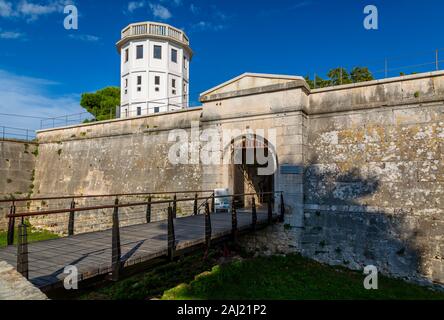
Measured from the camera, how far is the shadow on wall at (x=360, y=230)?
25.5 feet

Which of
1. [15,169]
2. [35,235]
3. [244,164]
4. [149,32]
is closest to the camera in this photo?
[244,164]

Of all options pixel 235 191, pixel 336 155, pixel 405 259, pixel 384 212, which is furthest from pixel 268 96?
pixel 405 259

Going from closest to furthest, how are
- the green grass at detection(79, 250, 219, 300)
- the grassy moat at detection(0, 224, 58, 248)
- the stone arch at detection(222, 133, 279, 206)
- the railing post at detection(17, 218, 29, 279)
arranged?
the railing post at detection(17, 218, 29, 279), the green grass at detection(79, 250, 219, 300), the stone arch at detection(222, 133, 279, 206), the grassy moat at detection(0, 224, 58, 248)

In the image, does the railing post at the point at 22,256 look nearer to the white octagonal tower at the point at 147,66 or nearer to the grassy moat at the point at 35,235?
the grassy moat at the point at 35,235

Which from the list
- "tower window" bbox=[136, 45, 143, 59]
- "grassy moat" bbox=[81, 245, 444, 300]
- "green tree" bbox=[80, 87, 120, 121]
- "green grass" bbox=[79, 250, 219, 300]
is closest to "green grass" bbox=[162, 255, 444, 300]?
"grassy moat" bbox=[81, 245, 444, 300]

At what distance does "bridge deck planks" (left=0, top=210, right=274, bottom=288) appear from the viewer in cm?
422

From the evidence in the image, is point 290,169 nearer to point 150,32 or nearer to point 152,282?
point 152,282

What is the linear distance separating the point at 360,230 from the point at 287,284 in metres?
2.68

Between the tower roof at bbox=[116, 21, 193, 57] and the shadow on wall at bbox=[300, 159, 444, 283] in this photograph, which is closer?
the shadow on wall at bbox=[300, 159, 444, 283]

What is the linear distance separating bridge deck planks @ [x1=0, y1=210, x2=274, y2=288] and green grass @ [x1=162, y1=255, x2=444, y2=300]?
4.48 ft

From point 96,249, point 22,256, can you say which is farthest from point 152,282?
point 22,256

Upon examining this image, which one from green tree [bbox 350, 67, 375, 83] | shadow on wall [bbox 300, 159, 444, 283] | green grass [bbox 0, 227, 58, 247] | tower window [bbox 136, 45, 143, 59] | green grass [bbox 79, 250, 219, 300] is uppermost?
tower window [bbox 136, 45, 143, 59]

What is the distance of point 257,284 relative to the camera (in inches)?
296

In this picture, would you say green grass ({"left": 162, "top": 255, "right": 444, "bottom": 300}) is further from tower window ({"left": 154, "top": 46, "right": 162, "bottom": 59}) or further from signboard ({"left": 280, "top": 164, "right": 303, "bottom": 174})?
tower window ({"left": 154, "top": 46, "right": 162, "bottom": 59})
